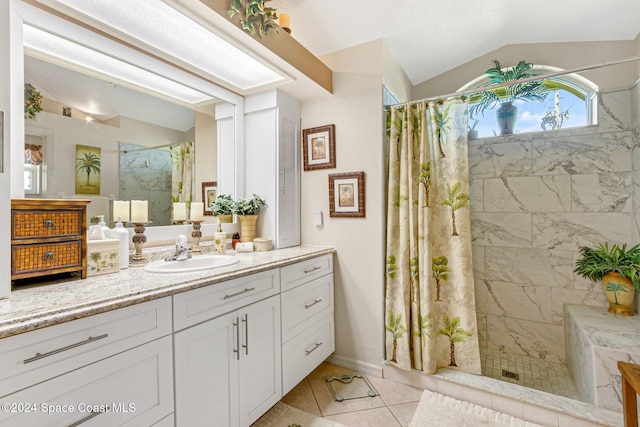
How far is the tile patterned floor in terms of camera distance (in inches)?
67.5

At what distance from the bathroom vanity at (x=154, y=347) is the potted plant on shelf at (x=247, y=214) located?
419 mm

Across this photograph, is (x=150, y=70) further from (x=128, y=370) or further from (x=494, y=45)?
(x=494, y=45)

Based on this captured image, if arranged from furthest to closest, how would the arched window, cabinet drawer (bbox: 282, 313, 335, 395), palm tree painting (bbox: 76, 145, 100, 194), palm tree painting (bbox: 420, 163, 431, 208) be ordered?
1. the arched window
2. palm tree painting (bbox: 420, 163, 431, 208)
3. cabinet drawer (bbox: 282, 313, 335, 395)
4. palm tree painting (bbox: 76, 145, 100, 194)

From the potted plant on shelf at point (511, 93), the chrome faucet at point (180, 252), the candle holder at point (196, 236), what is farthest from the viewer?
the potted plant on shelf at point (511, 93)

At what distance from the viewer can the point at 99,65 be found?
1.59m

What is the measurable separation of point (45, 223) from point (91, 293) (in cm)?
37

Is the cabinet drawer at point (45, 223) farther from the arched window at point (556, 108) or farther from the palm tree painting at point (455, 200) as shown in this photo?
the arched window at point (556, 108)

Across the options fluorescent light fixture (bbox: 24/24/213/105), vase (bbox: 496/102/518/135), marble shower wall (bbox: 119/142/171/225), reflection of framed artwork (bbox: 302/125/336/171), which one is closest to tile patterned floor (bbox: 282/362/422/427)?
marble shower wall (bbox: 119/142/171/225)

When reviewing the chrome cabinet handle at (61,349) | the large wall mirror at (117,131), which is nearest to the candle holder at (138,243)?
the large wall mirror at (117,131)

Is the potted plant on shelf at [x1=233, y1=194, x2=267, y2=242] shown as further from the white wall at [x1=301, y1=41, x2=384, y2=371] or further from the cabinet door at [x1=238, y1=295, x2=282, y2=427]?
the cabinet door at [x1=238, y1=295, x2=282, y2=427]

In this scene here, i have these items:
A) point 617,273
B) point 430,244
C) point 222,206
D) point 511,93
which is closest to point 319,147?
point 222,206

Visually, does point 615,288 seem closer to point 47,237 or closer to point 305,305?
point 305,305

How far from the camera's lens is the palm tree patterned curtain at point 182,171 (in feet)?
6.36

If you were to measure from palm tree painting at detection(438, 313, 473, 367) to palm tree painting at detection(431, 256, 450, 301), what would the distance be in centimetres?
17
